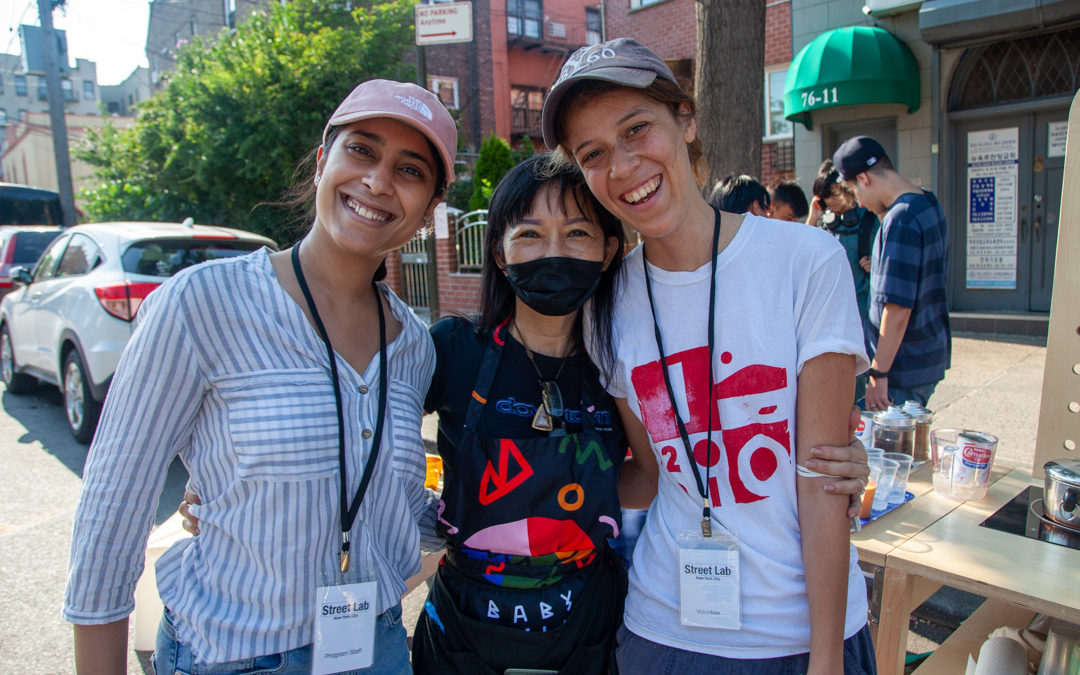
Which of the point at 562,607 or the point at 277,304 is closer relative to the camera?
the point at 277,304

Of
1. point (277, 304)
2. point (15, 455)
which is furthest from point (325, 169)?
point (15, 455)

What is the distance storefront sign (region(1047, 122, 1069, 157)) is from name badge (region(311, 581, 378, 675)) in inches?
385

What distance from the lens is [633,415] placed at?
68.3 inches

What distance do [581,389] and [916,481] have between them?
1635 millimetres

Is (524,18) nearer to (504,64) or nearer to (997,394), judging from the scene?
(504,64)

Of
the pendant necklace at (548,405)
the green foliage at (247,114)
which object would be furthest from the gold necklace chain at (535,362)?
the green foliage at (247,114)

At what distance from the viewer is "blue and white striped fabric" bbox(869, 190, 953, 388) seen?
359 cm

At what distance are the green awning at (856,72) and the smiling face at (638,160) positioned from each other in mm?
8606

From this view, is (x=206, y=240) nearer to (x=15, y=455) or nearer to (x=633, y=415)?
(x=15, y=455)

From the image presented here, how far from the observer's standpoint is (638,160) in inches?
60.9

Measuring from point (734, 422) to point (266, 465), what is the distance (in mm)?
952

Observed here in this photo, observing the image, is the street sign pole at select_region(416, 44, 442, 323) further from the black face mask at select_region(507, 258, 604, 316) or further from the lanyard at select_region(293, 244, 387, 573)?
the lanyard at select_region(293, 244, 387, 573)

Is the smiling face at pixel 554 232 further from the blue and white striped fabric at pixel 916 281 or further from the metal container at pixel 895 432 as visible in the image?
the blue and white striped fabric at pixel 916 281

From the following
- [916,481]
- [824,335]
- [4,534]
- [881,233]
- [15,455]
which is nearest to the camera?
[824,335]
